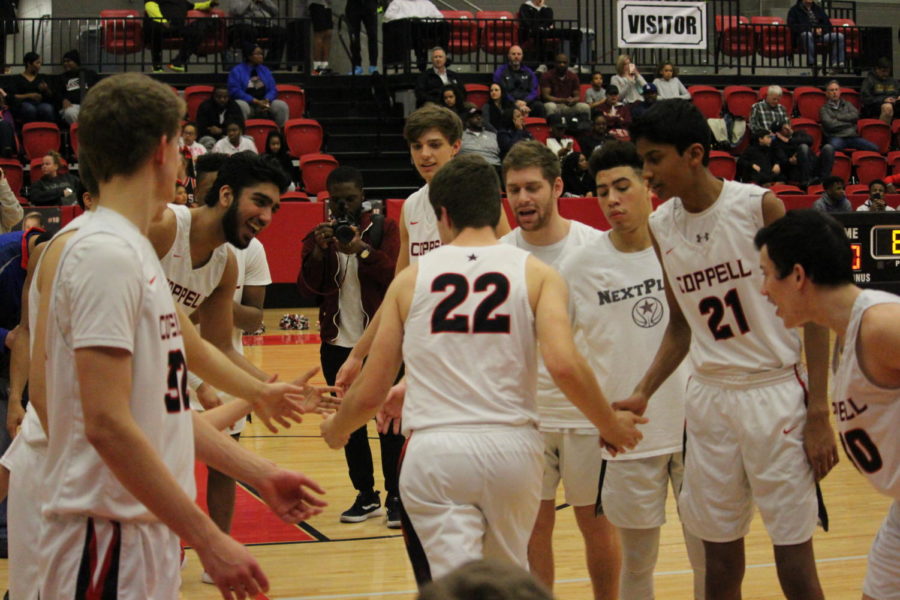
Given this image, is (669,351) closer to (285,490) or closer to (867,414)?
(867,414)

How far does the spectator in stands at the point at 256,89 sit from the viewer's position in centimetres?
1777

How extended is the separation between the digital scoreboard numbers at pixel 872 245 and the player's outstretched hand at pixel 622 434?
8.28 m

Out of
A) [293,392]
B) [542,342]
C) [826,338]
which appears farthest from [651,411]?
[293,392]

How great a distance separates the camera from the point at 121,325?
2.54 meters

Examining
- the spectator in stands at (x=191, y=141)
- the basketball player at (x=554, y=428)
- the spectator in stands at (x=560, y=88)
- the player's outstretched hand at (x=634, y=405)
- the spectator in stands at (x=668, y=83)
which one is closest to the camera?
the player's outstretched hand at (x=634, y=405)

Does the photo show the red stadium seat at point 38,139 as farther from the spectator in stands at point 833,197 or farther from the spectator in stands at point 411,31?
the spectator in stands at point 833,197

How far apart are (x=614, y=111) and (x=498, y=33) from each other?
3.34m

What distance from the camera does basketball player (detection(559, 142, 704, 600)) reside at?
471cm

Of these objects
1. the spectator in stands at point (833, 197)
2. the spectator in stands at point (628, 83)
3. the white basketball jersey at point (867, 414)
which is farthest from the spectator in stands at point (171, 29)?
the white basketball jersey at point (867, 414)

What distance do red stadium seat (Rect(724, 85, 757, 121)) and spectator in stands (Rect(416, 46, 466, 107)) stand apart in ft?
17.6

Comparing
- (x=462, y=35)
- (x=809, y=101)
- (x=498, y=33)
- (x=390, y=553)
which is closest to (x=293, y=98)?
(x=462, y=35)

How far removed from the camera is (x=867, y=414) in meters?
3.61

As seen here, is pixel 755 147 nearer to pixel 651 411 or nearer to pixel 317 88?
pixel 317 88

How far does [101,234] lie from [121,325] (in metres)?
0.23
